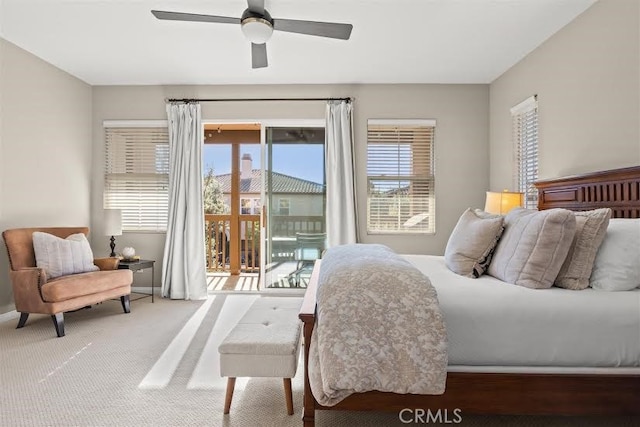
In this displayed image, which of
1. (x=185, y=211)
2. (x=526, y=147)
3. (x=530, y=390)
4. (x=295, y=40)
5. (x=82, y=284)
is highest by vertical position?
(x=295, y=40)

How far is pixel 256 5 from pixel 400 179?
2875 millimetres

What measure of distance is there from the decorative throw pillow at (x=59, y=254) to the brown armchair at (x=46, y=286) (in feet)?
0.30

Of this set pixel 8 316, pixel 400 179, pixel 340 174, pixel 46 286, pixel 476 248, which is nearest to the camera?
pixel 476 248

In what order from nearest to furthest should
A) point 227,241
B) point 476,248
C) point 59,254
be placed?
point 476,248 → point 59,254 → point 227,241

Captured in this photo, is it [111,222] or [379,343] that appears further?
[111,222]

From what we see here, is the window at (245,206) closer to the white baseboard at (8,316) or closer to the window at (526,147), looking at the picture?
the white baseboard at (8,316)

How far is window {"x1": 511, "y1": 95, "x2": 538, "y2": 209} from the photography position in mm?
3627

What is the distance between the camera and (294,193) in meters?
4.66

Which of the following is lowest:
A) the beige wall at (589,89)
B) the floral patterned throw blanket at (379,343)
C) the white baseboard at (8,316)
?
the white baseboard at (8,316)

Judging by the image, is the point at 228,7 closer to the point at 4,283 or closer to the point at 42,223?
the point at 42,223

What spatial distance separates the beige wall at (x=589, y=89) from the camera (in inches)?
96.8

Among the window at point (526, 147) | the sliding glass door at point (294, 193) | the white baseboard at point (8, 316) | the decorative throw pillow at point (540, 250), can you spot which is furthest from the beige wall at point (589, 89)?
the white baseboard at point (8, 316)

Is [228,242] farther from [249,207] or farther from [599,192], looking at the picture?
[599,192]

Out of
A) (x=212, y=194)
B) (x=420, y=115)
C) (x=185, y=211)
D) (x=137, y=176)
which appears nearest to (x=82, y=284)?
(x=185, y=211)
